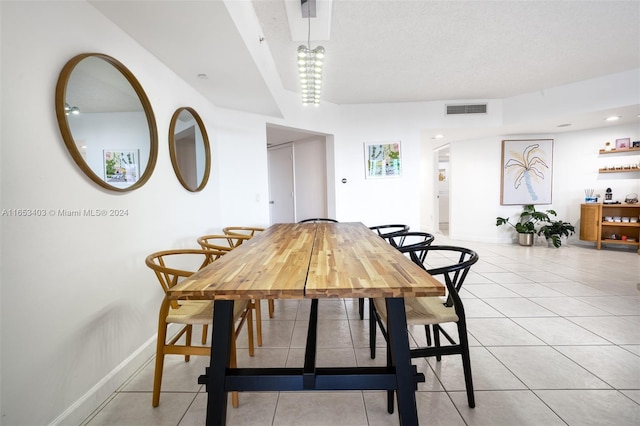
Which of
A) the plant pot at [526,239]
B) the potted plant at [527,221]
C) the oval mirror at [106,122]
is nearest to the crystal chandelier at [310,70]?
the oval mirror at [106,122]

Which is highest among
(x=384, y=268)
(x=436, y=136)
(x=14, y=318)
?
(x=436, y=136)

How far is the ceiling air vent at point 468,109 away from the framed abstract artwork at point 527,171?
3.89 feet

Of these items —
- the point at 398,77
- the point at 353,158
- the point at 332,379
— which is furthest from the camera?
the point at 353,158

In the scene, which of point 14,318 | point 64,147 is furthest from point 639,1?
point 14,318

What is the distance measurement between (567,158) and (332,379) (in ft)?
22.1

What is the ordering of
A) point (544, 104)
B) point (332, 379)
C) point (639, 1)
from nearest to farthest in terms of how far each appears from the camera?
point (332, 379) < point (639, 1) < point (544, 104)

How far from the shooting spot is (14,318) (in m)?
1.09

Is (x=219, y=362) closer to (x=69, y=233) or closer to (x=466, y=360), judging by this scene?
(x=69, y=233)

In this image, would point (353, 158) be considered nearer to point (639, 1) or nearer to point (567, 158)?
point (639, 1)

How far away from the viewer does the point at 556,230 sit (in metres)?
5.09

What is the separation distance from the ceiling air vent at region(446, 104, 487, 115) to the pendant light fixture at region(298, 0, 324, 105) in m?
3.09

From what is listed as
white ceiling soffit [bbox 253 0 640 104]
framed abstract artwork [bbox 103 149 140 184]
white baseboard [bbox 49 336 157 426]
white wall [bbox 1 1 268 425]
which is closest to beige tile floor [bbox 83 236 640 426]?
white baseboard [bbox 49 336 157 426]

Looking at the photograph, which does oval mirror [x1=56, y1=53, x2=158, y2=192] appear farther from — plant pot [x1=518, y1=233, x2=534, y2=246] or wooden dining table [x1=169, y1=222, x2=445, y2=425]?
plant pot [x1=518, y1=233, x2=534, y2=246]

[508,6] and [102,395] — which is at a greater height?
[508,6]
